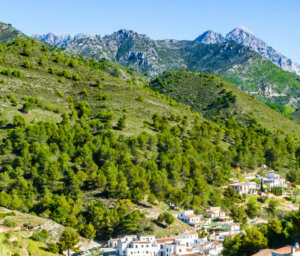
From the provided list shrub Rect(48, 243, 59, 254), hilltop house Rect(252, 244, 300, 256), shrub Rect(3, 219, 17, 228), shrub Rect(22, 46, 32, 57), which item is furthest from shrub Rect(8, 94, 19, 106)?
hilltop house Rect(252, 244, 300, 256)

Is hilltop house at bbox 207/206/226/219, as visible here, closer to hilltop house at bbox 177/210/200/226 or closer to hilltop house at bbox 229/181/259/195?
→ hilltop house at bbox 177/210/200/226

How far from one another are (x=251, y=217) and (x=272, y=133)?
6409cm

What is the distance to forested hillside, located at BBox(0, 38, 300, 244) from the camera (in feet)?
231

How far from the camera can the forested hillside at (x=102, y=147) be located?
70.5 metres

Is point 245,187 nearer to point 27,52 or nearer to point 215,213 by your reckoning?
point 215,213

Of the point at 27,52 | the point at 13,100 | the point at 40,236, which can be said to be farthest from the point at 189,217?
the point at 27,52

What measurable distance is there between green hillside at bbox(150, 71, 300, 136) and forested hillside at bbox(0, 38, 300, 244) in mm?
→ 5362

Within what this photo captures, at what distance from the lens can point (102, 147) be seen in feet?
286

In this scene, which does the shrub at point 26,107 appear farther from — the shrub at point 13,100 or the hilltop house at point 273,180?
the hilltop house at point 273,180

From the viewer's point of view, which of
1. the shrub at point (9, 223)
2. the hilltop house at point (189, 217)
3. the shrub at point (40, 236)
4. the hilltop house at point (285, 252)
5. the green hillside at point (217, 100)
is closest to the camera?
the hilltop house at point (285, 252)

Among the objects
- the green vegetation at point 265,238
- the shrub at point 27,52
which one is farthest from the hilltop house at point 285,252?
the shrub at point 27,52

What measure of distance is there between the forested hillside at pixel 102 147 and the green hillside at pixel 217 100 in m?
5.36

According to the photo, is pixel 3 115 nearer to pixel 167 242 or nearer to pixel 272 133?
pixel 167 242

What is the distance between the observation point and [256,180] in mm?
100000
